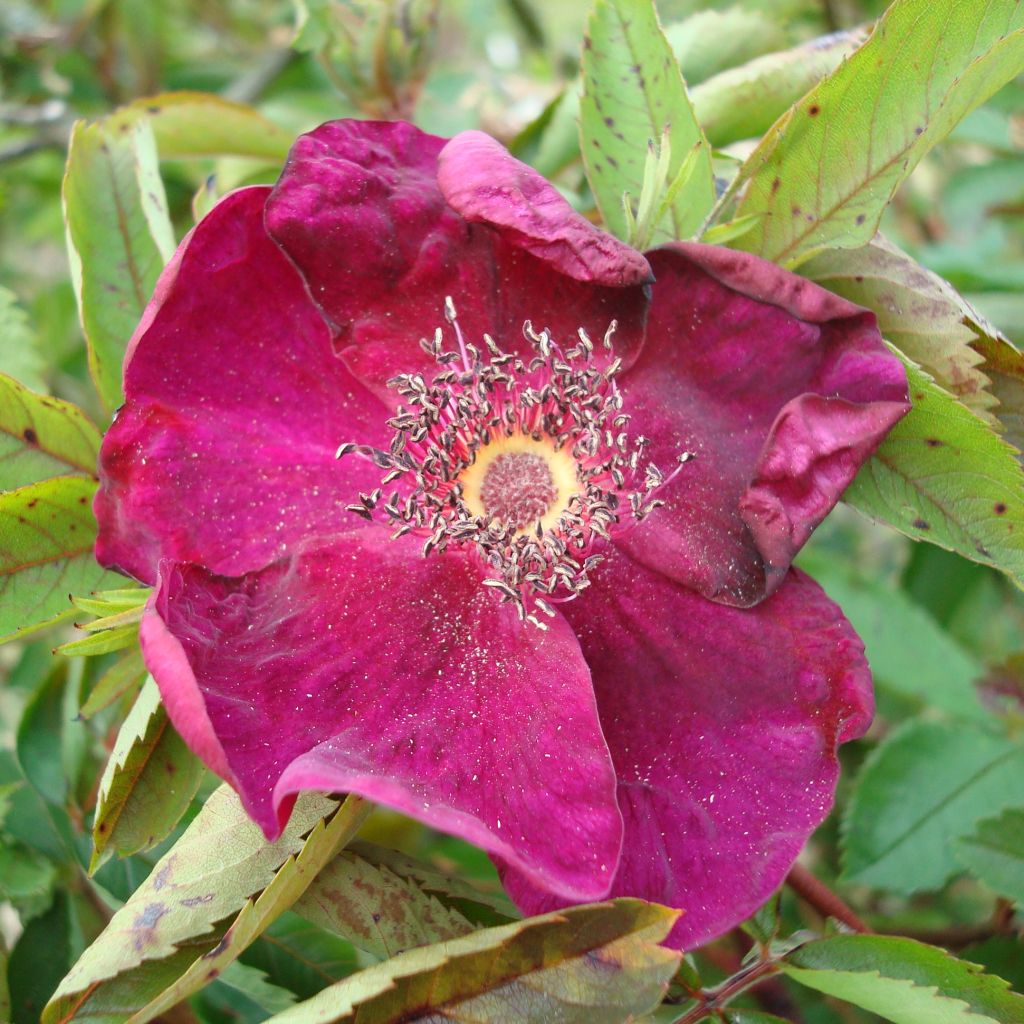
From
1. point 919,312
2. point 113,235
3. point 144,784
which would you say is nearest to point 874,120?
point 919,312

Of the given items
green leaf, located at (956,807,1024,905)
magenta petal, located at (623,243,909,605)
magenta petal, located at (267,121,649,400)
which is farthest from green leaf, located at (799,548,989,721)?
magenta petal, located at (267,121,649,400)

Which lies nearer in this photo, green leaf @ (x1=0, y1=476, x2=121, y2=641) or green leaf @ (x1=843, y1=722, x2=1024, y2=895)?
green leaf @ (x1=0, y1=476, x2=121, y2=641)

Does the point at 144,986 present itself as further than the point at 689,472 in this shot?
No

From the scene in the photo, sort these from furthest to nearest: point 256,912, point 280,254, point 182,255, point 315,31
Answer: point 315,31 → point 280,254 → point 182,255 → point 256,912

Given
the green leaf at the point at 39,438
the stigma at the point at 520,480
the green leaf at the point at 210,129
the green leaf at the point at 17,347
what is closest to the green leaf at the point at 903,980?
the stigma at the point at 520,480

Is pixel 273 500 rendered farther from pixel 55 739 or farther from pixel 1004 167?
pixel 1004 167

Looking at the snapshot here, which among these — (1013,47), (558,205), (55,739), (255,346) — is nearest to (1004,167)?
(1013,47)

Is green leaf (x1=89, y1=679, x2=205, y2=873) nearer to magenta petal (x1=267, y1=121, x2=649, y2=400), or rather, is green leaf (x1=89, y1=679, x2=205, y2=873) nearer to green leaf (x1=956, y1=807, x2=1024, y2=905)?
magenta petal (x1=267, y1=121, x2=649, y2=400)
